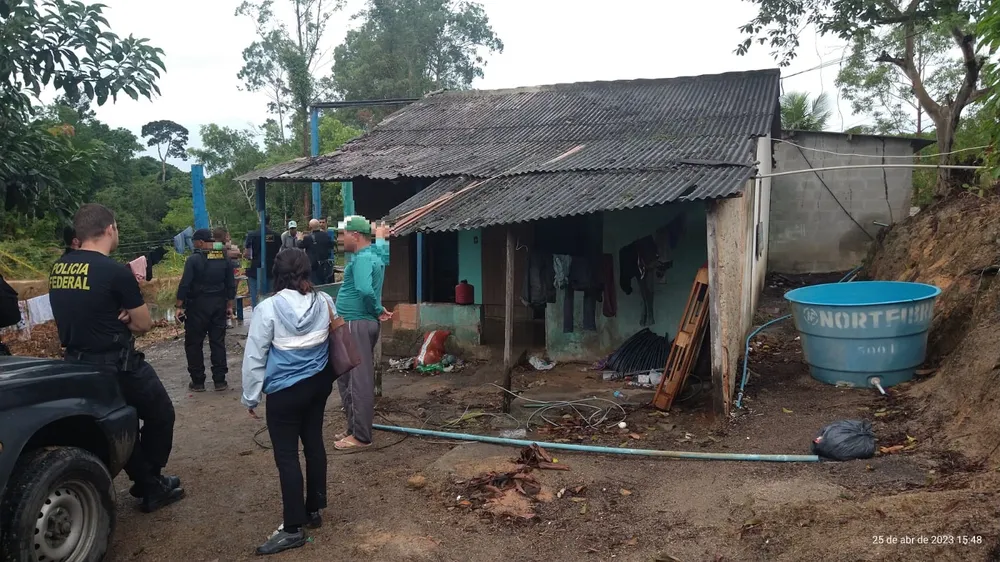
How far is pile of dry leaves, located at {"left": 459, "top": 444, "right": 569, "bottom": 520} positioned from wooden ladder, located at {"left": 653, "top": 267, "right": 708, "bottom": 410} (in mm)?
1937

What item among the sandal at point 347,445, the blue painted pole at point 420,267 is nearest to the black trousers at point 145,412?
the sandal at point 347,445

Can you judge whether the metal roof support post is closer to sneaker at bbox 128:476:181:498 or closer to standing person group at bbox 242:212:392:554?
sneaker at bbox 128:476:181:498

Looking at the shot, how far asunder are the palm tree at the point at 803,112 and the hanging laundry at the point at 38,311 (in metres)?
16.4

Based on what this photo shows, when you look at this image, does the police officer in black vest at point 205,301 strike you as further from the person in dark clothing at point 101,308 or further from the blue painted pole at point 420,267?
the person in dark clothing at point 101,308

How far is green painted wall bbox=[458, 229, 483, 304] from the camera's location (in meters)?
9.63

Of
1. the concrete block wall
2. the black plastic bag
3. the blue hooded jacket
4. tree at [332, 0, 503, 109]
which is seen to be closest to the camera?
the blue hooded jacket

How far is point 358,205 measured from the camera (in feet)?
33.9

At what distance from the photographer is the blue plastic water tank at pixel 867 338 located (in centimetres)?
645

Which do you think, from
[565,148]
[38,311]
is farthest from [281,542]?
[38,311]

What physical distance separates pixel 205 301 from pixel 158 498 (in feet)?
11.5

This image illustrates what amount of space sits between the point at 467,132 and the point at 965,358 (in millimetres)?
7376

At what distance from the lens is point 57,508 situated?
3410 mm

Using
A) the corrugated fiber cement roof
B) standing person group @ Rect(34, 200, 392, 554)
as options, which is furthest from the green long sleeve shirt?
standing person group @ Rect(34, 200, 392, 554)

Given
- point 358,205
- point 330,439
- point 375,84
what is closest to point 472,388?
point 330,439
